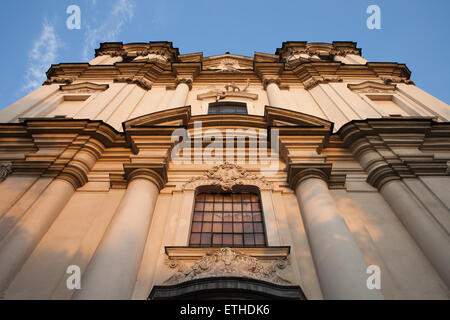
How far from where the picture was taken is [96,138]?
31.8ft

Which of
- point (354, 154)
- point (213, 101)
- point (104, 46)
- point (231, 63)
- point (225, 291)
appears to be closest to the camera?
point (225, 291)

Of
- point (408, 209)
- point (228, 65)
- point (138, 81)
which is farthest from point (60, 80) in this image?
point (408, 209)

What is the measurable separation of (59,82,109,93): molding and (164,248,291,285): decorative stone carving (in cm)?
1175

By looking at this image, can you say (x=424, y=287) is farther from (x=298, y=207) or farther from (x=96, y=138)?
(x=96, y=138)

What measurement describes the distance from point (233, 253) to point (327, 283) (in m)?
1.92

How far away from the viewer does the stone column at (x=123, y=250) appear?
17.5 feet

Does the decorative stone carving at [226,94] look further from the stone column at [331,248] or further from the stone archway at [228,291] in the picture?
the stone archway at [228,291]

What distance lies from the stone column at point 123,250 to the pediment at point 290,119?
486 cm

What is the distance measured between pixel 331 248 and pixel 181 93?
434 inches

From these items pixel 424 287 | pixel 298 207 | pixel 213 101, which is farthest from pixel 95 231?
pixel 213 101

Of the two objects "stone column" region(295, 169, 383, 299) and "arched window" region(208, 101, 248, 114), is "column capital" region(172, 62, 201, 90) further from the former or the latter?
"stone column" region(295, 169, 383, 299)

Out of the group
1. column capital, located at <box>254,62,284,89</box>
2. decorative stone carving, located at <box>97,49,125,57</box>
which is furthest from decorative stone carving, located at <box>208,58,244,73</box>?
decorative stone carving, located at <box>97,49,125,57</box>
